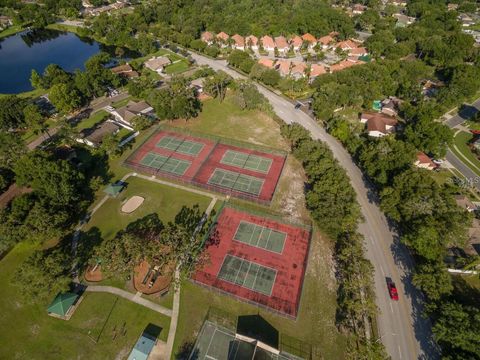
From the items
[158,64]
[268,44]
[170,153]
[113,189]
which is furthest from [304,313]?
[268,44]

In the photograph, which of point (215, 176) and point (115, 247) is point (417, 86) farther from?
point (115, 247)

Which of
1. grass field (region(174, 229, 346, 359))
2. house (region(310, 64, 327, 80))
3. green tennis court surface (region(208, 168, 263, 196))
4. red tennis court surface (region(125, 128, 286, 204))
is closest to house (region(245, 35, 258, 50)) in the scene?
house (region(310, 64, 327, 80))

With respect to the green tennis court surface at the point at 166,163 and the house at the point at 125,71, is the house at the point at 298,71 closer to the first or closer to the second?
the house at the point at 125,71

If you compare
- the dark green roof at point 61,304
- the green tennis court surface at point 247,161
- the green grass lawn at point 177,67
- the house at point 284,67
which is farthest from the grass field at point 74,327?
the house at point 284,67

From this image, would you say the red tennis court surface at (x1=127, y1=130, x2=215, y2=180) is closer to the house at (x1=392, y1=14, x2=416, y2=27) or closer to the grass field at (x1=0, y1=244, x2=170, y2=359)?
the grass field at (x1=0, y1=244, x2=170, y2=359)

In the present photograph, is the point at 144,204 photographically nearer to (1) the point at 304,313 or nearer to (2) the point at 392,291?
(1) the point at 304,313
